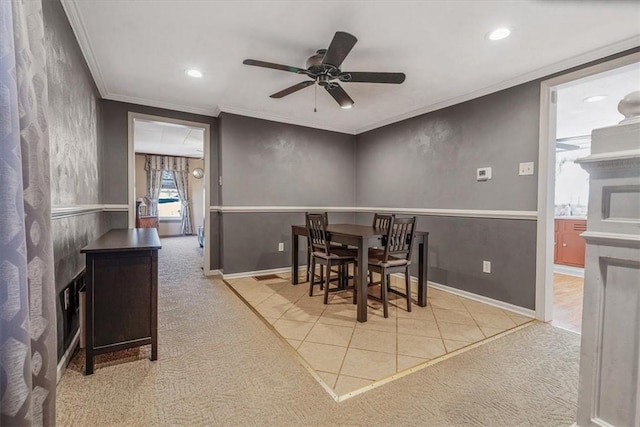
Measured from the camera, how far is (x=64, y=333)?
180 centimetres

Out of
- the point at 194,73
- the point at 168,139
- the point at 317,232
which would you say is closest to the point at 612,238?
the point at 317,232

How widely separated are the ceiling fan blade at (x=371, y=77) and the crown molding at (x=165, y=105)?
2149 mm

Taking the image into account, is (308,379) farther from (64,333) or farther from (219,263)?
(219,263)

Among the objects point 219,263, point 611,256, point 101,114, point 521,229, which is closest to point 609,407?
point 611,256

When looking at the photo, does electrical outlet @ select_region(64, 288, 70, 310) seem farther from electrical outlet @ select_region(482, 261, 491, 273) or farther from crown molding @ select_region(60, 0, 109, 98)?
electrical outlet @ select_region(482, 261, 491, 273)

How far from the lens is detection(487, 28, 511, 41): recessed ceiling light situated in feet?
6.73

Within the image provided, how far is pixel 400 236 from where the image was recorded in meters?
2.71

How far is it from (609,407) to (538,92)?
8.35ft

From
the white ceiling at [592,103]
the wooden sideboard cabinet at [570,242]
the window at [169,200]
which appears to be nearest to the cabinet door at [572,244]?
the wooden sideboard cabinet at [570,242]

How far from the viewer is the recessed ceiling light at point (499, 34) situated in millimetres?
2051

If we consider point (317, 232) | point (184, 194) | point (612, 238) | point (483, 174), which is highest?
point (483, 174)

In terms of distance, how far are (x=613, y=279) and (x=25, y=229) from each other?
Answer: 1917 millimetres

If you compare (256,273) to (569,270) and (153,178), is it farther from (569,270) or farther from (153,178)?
(153,178)

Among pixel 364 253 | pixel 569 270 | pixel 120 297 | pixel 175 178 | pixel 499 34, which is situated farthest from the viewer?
pixel 175 178
